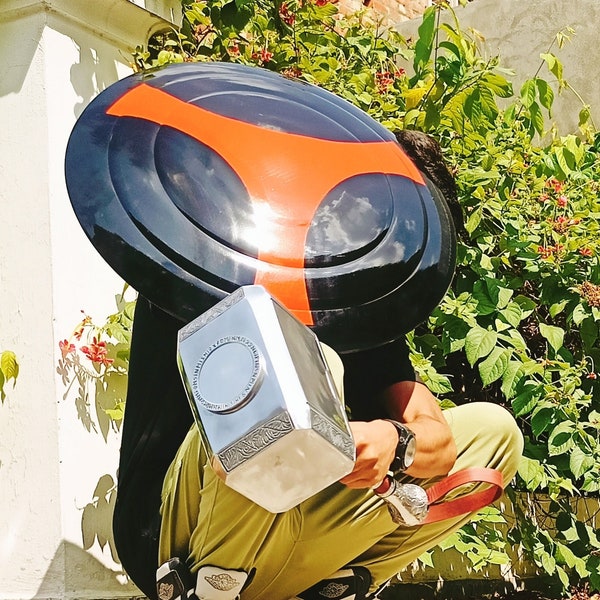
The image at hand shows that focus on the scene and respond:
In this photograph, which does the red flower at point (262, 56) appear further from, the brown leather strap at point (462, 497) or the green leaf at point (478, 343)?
the brown leather strap at point (462, 497)

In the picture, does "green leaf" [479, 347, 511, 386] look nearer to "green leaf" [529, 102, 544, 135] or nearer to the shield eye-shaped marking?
"green leaf" [529, 102, 544, 135]

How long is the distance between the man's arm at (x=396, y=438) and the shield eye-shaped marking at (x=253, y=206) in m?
0.14

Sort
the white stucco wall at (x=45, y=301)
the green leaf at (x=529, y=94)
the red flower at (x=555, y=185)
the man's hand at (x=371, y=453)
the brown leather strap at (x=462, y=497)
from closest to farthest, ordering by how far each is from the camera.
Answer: the man's hand at (x=371, y=453) → the brown leather strap at (x=462, y=497) → the white stucco wall at (x=45, y=301) → the green leaf at (x=529, y=94) → the red flower at (x=555, y=185)

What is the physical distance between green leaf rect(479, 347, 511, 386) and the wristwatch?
1262 mm

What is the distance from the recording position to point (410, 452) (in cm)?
153

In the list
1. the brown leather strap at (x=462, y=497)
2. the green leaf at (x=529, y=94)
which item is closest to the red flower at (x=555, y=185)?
the green leaf at (x=529, y=94)

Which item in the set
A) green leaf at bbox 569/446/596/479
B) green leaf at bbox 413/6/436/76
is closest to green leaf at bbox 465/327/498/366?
green leaf at bbox 569/446/596/479

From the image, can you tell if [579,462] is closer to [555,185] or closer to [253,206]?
[555,185]

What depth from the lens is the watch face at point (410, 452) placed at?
4.98 ft

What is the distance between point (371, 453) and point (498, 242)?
5.83ft

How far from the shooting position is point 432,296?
65.0 inches

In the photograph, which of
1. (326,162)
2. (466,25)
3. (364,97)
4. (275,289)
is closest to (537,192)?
(364,97)

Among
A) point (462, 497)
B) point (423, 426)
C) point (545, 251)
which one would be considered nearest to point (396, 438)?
point (423, 426)

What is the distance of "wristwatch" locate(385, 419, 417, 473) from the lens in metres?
1.50
